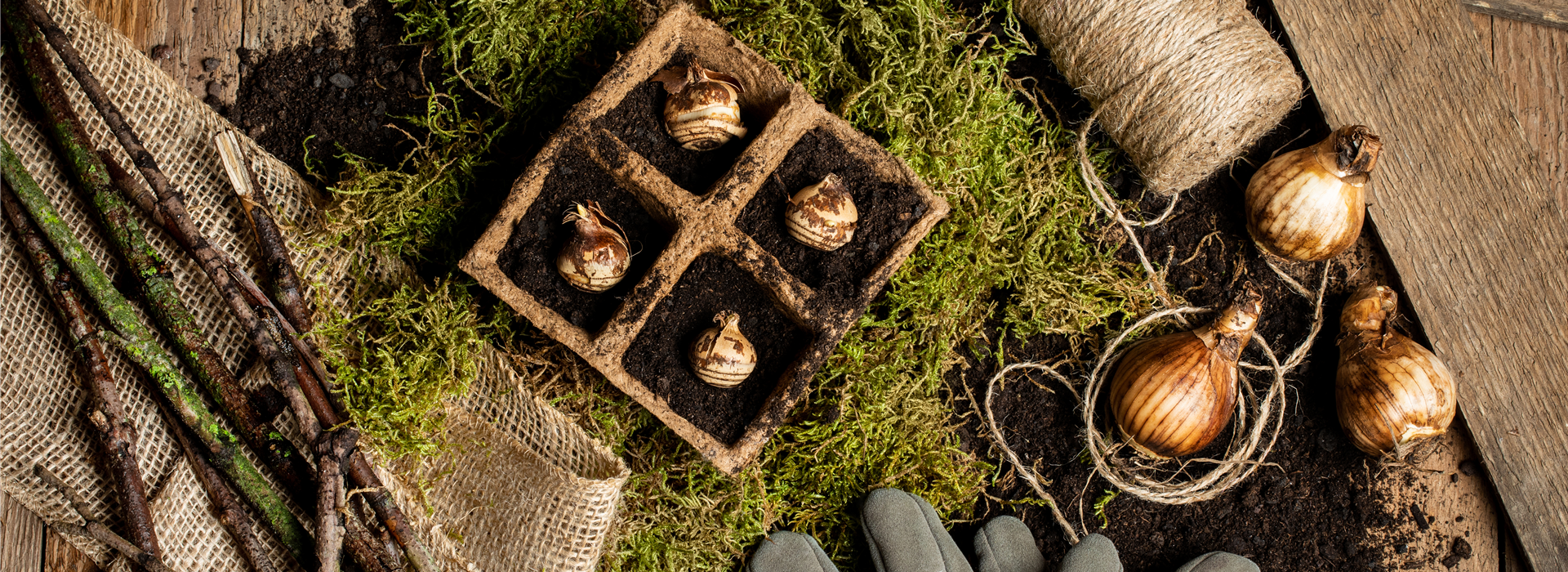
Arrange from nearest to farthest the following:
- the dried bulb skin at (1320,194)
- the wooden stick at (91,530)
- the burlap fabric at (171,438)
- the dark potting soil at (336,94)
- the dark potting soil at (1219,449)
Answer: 1. the wooden stick at (91,530)
2. the burlap fabric at (171,438)
3. the dried bulb skin at (1320,194)
4. the dark potting soil at (336,94)
5. the dark potting soil at (1219,449)

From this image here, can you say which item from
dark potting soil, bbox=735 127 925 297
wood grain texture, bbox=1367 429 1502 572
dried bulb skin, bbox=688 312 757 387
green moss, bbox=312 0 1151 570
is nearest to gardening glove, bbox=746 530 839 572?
green moss, bbox=312 0 1151 570

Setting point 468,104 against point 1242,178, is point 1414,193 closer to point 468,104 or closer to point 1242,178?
point 1242,178

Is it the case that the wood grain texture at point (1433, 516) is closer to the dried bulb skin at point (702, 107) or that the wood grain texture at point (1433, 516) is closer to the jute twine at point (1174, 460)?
the jute twine at point (1174, 460)

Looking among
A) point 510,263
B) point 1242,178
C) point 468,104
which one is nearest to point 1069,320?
point 1242,178

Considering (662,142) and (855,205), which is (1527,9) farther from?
(662,142)

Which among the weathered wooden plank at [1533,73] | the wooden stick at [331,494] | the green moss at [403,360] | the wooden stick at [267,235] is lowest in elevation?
the wooden stick at [331,494]

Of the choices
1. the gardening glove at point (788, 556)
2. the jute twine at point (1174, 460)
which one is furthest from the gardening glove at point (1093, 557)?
the gardening glove at point (788, 556)

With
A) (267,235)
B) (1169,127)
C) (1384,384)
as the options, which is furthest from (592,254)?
(1384,384)
